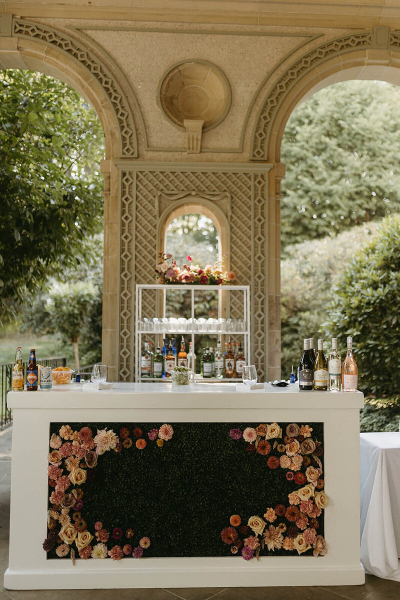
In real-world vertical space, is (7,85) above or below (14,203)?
above

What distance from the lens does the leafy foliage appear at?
11.1 metres

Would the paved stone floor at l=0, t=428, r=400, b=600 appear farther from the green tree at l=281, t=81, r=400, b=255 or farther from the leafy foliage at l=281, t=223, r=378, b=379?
Answer: the green tree at l=281, t=81, r=400, b=255

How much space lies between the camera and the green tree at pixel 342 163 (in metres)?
12.8

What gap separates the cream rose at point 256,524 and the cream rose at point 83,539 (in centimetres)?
98

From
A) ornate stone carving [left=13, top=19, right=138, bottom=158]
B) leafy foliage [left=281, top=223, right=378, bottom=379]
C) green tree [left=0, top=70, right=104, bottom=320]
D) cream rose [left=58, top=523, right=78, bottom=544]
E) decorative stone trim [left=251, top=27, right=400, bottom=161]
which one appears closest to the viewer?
cream rose [left=58, top=523, right=78, bottom=544]

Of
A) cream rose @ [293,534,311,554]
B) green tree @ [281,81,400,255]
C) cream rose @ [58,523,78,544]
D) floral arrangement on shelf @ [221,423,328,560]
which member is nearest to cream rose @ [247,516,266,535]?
floral arrangement on shelf @ [221,423,328,560]

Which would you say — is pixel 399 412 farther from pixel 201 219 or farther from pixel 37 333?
pixel 37 333

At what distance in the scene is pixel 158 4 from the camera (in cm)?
506

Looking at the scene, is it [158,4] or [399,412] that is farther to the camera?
[399,412]

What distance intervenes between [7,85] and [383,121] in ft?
32.4

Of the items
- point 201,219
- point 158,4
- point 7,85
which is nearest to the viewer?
point 158,4

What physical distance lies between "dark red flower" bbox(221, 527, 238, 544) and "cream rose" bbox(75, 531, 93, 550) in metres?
0.81

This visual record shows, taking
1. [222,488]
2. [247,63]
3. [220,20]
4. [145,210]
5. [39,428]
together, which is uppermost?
[220,20]

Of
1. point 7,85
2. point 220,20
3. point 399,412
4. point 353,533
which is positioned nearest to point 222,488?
point 353,533
